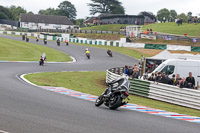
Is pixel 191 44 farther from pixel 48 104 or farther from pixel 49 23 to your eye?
pixel 49 23

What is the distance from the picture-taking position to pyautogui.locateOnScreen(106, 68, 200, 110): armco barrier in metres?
16.2

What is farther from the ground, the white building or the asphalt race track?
the white building

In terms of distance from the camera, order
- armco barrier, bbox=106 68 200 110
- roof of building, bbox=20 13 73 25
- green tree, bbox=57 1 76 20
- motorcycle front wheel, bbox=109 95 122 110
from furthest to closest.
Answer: green tree, bbox=57 1 76 20 → roof of building, bbox=20 13 73 25 → armco barrier, bbox=106 68 200 110 → motorcycle front wheel, bbox=109 95 122 110

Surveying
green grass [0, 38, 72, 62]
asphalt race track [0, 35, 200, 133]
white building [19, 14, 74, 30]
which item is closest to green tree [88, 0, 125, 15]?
white building [19, 14, 74, 30]

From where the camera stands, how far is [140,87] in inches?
754

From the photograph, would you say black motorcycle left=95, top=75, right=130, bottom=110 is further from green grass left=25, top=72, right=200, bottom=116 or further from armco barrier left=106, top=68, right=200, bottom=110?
armco barrier left=106, top=68, right=200, bottom=110

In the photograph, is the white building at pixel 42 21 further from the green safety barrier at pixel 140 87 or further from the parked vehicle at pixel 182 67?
the green safety barrier at pixel 140 87

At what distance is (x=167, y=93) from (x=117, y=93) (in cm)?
627

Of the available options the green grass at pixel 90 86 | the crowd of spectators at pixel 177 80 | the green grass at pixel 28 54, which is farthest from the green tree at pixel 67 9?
the crowd of spectators at pixel 177 80

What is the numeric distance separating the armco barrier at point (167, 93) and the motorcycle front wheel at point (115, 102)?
18.6 ft

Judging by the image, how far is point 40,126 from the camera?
8.23 m

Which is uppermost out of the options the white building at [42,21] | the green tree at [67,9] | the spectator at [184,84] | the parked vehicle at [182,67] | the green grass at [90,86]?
the green tree at [67,9]

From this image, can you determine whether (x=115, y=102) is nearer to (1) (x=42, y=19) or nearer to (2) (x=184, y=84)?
(2) (x=184, y=84)

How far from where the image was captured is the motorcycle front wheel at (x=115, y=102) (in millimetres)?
11781
